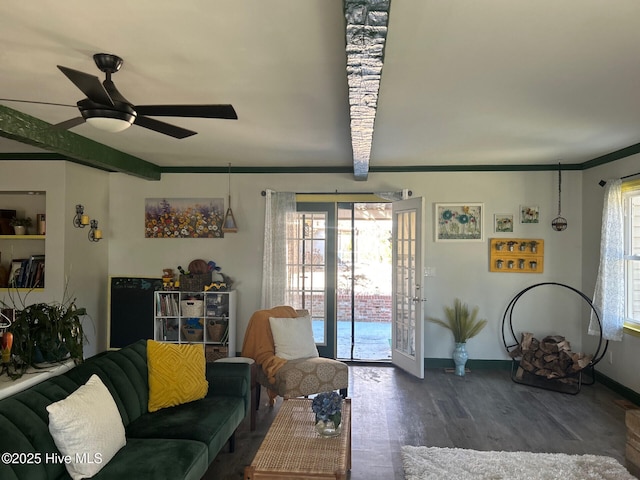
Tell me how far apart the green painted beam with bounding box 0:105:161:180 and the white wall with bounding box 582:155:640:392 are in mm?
5051

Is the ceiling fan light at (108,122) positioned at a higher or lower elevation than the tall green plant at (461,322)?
higher

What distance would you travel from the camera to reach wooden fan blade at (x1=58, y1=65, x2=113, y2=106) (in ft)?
5.97

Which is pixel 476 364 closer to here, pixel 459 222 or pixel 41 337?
pixel 459 222

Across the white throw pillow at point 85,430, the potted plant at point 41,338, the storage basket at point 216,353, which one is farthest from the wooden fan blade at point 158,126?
the storage basket at point 216,353

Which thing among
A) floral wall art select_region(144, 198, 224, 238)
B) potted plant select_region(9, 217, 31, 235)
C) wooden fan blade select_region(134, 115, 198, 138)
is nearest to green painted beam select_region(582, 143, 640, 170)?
wooden fan blade select_region(134, 115, 198, 138)

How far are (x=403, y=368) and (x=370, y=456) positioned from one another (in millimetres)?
2239

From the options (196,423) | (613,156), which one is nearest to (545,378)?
(613,156)

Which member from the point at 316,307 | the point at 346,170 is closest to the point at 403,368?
the point at 316,307

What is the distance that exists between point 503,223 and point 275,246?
9.09 ft

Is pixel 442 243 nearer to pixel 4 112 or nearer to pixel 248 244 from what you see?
pixel 248 244

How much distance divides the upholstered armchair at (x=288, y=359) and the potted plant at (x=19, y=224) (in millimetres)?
2853

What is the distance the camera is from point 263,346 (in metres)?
4.27

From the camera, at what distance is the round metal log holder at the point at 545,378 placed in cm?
480

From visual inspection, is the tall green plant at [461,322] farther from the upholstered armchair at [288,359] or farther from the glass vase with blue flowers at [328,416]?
the glass vase with blue flowers at [328,416]
